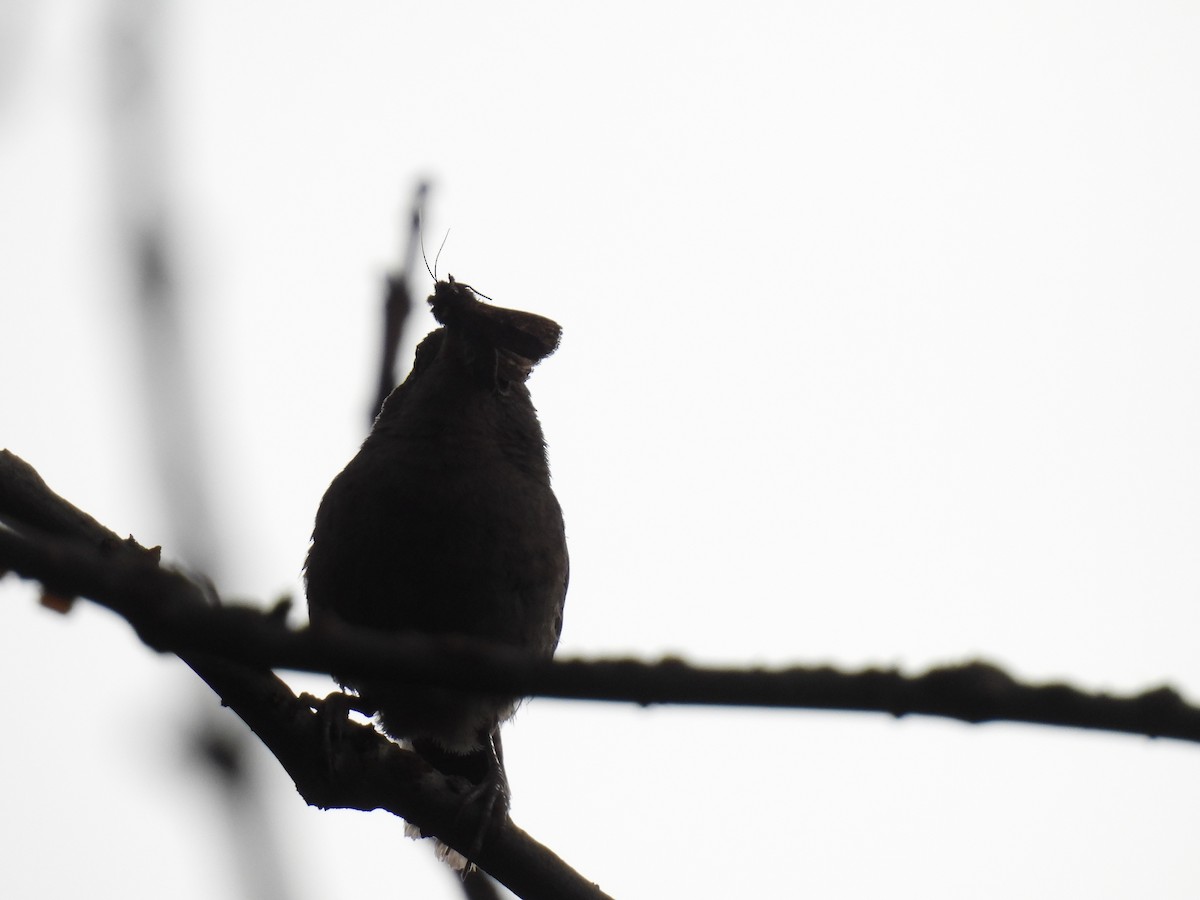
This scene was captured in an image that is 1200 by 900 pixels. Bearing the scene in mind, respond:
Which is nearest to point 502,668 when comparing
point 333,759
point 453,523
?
point 333,759

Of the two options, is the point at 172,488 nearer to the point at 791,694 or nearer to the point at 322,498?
the point at 791,694

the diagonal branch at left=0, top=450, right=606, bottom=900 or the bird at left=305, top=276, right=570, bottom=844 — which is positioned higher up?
the bird at left=305, top=276, right=570, bottom=844

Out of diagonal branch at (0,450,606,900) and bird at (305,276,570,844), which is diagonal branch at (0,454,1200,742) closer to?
diagonal branch at (0,450,606,900)

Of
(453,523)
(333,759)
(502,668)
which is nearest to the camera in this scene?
(502,668)

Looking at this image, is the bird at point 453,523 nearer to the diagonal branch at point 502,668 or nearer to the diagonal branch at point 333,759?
the diagonal branch at point 333,759

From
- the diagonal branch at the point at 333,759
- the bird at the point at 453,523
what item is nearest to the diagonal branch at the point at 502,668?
the diagonal branch at the point at 333,759

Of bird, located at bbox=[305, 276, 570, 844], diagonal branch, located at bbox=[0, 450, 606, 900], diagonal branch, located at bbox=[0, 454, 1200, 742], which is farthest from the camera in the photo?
bird, located at bbox=[305, 276, 570, 844]

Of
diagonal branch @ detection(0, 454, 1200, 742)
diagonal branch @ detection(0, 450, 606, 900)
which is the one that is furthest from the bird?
diagonal branch @ detection(0, 454, 1200, 742)

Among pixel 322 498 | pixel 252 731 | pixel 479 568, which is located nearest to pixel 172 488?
pixel 252 731

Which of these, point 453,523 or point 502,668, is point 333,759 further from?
point 502,668
